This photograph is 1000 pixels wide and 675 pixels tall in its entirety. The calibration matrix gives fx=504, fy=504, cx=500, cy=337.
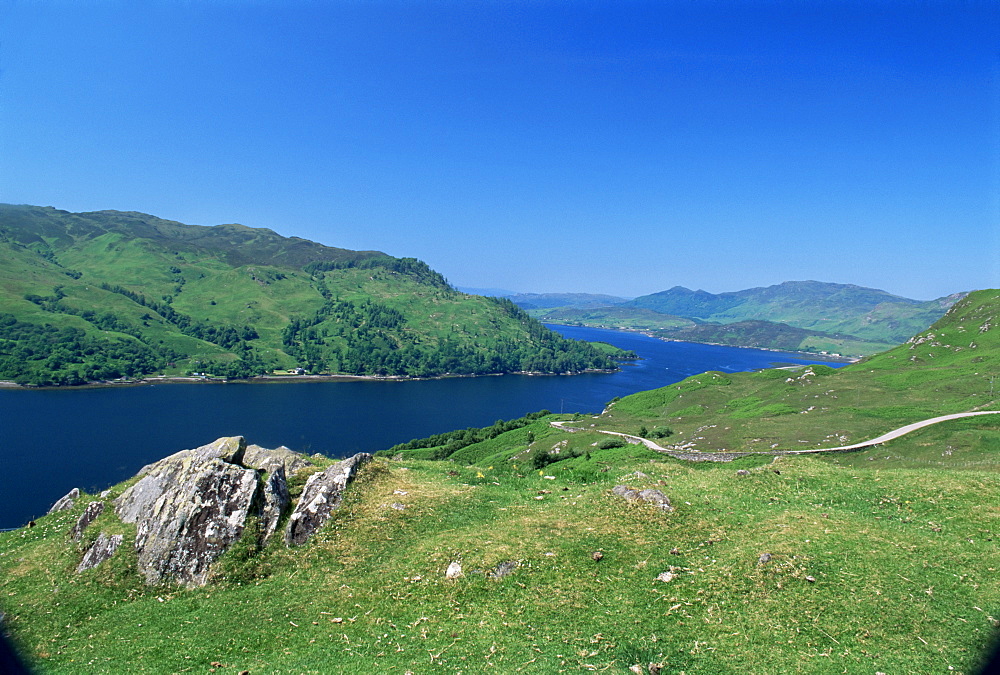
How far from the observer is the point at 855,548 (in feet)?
58.3

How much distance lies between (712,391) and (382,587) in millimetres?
122740

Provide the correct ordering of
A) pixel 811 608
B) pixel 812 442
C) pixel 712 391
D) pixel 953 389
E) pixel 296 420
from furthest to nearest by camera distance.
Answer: pixel 296 420
pixel 712 391
pixel 953 389
pixel 812 442
pixel 811 608

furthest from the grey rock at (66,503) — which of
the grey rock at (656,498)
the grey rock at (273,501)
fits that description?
the grey rock at (656,498)

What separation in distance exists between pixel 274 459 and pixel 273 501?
3918 millimetres

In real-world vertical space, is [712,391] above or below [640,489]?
below

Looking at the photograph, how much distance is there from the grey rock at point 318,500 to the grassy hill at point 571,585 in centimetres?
57

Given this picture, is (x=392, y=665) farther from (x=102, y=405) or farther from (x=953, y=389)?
(x=102, y=405)

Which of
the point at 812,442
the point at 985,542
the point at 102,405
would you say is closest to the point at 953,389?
the point at 812,442

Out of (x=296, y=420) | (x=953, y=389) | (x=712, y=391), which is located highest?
(x=953, y=389)

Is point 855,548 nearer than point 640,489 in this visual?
Yes

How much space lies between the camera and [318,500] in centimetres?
2180

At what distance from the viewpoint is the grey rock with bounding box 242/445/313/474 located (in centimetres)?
2475

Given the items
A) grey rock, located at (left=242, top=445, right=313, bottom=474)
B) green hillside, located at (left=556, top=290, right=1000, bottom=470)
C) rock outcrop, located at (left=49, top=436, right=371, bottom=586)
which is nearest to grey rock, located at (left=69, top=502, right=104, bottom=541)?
rock outcrop, located at (left=49, top=436, right=371, bottom=586)

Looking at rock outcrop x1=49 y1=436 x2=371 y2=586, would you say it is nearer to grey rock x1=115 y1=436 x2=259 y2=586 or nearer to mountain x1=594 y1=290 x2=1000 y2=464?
grey rock x1=115 y1=436 x2=259 y2=586
